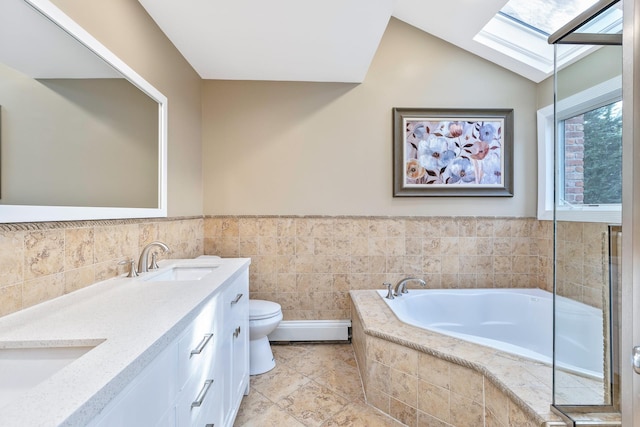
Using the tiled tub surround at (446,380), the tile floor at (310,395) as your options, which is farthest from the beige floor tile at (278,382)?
the tiled tub surround at (446,380)

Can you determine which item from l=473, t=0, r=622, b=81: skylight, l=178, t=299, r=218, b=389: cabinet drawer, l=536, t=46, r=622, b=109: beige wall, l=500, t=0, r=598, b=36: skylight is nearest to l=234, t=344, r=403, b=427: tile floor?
l=178, t=299, r=218, b=389: cabinet drawer

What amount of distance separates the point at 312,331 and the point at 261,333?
25.3 inches

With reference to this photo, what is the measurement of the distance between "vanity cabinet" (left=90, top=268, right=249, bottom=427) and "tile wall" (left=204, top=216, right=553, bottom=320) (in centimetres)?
80

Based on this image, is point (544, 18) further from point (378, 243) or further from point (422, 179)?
Answer: point (378, 243)

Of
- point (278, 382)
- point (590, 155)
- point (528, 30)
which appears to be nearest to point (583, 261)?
point (590, 155)

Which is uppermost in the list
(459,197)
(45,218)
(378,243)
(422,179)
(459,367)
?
(422,179)

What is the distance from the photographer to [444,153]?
2533mm

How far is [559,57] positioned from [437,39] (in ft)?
5.50

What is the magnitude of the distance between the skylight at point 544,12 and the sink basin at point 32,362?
3.17 metres

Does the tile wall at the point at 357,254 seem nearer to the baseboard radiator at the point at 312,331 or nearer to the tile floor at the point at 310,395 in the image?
the baseboard radiator at the point at 312,331

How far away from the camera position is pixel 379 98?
2.56 metres

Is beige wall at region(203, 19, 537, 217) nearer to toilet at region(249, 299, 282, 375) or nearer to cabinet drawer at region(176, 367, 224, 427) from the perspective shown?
toilet at region(249, 299, 282, 375)

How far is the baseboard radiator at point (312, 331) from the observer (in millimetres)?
2498

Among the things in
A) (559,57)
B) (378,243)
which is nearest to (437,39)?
(559,57)
